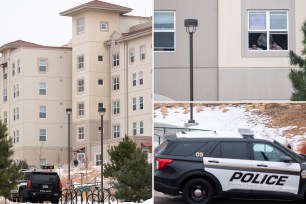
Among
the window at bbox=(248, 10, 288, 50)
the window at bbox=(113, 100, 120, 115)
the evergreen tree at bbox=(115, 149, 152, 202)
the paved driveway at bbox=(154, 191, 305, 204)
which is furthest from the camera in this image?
the window at bbox=(113, 100, 120, 115)

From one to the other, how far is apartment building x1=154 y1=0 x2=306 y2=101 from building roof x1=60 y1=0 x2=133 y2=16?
999 inches

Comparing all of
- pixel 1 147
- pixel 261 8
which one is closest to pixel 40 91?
pixel 1 147

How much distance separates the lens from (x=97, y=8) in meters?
40.8

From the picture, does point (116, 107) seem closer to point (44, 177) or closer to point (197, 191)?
point (44, 177)

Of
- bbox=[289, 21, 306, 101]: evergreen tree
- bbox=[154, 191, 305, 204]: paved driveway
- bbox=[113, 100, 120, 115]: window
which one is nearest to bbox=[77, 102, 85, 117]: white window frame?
bbox=[113, 100, 120, 115]: window

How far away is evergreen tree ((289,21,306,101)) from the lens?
14.4 metres

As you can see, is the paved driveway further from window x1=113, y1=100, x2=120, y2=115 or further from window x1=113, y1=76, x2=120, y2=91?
window x1=113, y1=76, x2=120, y2=91

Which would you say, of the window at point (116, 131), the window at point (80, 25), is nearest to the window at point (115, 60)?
the window at point (80, 25)

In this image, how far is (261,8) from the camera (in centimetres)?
1507

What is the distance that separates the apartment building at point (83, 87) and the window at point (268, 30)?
22473 millimetres

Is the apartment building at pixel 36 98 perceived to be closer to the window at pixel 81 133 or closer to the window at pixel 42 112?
the window at pixel 42 112

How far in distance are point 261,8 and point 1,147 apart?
543 inches

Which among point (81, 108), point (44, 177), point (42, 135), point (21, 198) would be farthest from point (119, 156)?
point (42, 135)

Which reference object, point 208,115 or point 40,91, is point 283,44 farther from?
point 40,91
